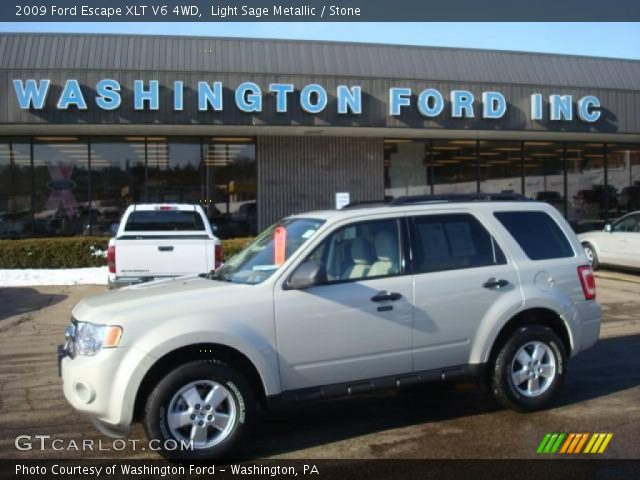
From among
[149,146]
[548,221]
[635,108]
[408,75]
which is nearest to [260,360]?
[548,221]

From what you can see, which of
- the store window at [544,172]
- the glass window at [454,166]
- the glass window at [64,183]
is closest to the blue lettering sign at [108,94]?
the glass window at [64,183]

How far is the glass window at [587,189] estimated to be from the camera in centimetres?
2159

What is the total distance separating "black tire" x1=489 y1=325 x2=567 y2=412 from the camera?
549cm

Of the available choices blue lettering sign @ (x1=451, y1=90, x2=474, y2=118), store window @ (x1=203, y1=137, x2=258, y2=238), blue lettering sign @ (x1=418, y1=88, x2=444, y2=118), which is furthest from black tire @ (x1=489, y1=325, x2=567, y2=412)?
store window @ (x1=203, y1=137, x2=258, y2=238)

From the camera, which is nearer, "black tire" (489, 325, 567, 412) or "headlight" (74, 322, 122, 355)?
"headlight" (74, 322, 122, 355)

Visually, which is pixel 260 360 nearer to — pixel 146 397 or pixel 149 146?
pixel 146 397

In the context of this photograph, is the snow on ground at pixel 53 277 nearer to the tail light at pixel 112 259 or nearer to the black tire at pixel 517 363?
the tail light at pixel 112 259

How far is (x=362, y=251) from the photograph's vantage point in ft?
17.4

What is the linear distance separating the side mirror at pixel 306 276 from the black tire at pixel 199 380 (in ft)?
2.51

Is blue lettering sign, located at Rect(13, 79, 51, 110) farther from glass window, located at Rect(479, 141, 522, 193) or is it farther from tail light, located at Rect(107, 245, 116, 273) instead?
glass window, located at Rect(479, 141, 522, 193)

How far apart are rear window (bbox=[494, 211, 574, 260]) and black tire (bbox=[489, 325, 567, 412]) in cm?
69

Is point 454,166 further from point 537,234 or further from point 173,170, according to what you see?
point 537,234

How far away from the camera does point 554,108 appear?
1800 centimetres

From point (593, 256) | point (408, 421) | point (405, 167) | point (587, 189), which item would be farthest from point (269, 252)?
point (587, 189)
